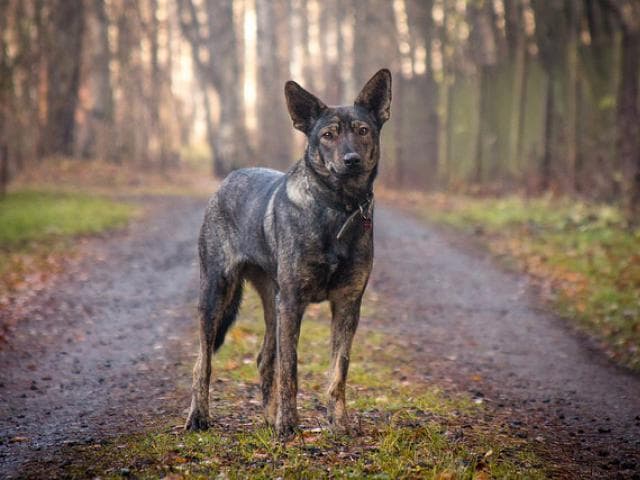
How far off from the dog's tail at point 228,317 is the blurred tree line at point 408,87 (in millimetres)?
10092

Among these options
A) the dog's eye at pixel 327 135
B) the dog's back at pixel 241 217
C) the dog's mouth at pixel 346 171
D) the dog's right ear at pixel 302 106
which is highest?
the dog's right ear at pixel 302 106

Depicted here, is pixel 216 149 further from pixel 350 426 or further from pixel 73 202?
pixel 350 426

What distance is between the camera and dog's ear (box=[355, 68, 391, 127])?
535 centimetres

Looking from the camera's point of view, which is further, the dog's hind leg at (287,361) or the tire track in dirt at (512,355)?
the tire track in dirt at (512,355)

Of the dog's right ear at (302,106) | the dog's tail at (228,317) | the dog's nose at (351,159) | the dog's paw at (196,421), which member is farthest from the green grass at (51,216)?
the dog's nose at (351,159)

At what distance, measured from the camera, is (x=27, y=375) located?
7.38m

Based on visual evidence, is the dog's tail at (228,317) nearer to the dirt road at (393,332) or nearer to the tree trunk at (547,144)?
the dirt road at (393,332)

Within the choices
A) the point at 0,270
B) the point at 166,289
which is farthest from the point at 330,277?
the point at 0,270

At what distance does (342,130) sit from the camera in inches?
201

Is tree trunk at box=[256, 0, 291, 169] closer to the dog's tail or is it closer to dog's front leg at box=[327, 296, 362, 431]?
the dog's tail

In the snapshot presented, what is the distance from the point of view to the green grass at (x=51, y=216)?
48.5ft

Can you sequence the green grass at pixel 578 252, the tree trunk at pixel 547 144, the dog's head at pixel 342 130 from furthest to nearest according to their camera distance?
the tree trunk at pixel 547 144
the green grass at pixel 578 252
the dog's head at pixel 342 130

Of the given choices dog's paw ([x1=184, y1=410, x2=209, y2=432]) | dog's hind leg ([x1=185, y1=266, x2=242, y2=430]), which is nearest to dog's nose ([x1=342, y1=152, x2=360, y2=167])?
dog's hind leg ([x1=185, y1=266, x2=242, y2=430])

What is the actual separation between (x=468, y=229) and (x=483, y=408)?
1052cm
